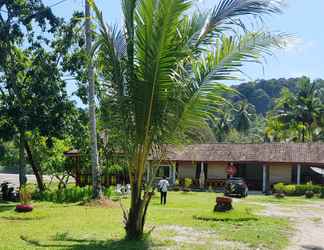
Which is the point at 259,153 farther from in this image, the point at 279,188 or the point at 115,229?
the point at 115,229

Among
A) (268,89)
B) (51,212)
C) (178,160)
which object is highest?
(268,89)

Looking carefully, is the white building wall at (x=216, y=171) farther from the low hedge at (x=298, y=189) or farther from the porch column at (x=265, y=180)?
the low hedge at (x=298, y=189)

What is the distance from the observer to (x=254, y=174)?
125 ft

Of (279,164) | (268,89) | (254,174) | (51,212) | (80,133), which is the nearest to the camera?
(51,212)

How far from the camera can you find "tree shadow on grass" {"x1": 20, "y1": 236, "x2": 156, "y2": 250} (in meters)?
9.18

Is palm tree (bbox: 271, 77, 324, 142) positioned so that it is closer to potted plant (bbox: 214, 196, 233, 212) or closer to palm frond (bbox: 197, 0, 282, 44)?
potted plant (bbox: 214, 196, 233, 212)

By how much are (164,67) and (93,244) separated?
4076mm

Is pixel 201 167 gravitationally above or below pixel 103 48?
below

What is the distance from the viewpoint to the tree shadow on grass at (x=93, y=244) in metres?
9.18

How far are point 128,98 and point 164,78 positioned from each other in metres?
0.94

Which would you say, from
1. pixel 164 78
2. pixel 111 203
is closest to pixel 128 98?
pixel 164 78

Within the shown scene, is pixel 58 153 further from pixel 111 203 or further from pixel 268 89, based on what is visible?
pixel 268 89

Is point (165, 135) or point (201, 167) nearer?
point (165, 135)

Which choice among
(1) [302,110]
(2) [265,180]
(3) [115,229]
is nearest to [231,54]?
(3) [115,229]
